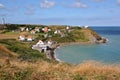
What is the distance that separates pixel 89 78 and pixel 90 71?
0.80m

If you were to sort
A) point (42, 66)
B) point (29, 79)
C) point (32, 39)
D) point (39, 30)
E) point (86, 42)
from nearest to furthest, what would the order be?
point (29, 79) → point (42, 66) → point (32, 39) → point (86, 42) → point (39, 30)

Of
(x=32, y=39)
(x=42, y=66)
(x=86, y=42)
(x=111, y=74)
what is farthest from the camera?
(x=86, y=42)

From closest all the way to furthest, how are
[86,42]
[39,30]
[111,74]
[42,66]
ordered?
1. [111,74]
2. [42,66]
3. [86,42]
4. [39,30]

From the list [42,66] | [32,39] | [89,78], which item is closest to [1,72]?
[42,66]

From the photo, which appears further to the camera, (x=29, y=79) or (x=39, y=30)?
(x=39, y=30)

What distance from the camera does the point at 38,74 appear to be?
822cm

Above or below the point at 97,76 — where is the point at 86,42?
below

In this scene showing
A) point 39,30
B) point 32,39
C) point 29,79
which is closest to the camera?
point 29,79

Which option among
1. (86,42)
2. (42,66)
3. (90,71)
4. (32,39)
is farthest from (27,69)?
(86,42)

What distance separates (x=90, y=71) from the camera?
9.00 meters

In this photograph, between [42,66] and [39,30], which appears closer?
[42,66]

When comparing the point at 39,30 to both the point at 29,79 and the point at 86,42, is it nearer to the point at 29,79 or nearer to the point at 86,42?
the point at 86,42

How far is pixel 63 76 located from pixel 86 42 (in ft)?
464

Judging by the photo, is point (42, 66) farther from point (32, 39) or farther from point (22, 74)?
point (32, 39)
